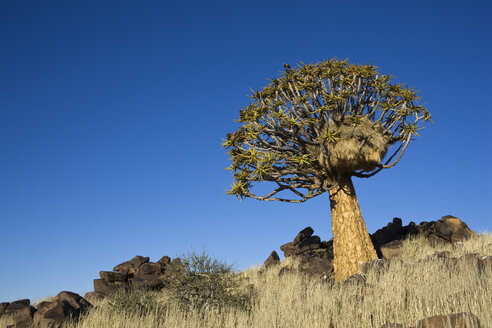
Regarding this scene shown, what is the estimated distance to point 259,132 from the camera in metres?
14.1

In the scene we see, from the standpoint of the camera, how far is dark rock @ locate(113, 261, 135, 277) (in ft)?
54.7

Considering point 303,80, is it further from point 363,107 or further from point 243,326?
point 243,326

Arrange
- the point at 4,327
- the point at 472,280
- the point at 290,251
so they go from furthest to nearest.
Result: the point at 290,251
the point at 4,327
the point at 472,280

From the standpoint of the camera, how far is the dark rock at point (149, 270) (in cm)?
1641

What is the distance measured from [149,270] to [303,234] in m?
7.59

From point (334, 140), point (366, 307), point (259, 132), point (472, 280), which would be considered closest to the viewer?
point (366, 307)

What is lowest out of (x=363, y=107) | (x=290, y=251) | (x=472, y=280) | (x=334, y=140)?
(x=472, y=280)

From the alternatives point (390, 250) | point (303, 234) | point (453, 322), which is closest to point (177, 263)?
point (390, 250)

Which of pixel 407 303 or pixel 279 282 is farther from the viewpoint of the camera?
pixel 279 282

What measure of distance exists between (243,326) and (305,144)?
768cm

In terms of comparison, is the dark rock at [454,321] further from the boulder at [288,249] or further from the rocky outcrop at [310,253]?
the boulder at [288,249]

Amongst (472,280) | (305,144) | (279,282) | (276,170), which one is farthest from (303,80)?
(472,280)

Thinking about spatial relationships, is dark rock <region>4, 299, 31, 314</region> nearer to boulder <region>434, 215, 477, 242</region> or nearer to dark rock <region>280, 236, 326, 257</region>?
dark rock <region>280, 236, 326, 257</region>

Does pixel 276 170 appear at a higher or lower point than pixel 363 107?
lower
